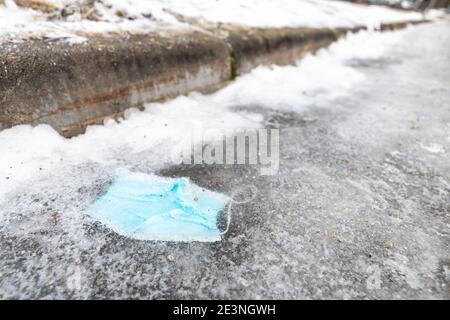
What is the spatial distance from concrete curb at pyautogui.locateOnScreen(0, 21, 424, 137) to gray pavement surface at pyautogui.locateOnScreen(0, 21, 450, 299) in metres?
0.47

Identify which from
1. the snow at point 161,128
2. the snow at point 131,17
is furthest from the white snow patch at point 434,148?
the snow at point 131,17

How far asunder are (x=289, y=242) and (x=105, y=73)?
59.2 inches

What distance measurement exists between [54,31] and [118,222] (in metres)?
1.33

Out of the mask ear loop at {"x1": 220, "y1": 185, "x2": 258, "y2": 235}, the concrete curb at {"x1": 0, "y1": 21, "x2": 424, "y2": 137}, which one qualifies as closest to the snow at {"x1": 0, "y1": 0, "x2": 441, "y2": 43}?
the concrete curb at {"x1": 0, "y1": 21, "x2": 424, "y2": 137}

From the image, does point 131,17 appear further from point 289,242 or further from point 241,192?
point 289,242

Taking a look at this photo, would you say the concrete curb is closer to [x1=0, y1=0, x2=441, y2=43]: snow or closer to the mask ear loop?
[x1=0, y1=0, x2=441, y2=43]: snow

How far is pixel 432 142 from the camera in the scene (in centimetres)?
216

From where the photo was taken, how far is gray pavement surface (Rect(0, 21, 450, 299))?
42.9 inches

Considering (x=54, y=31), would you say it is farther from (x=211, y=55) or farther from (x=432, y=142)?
(x=432, y=142)

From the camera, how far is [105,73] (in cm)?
203

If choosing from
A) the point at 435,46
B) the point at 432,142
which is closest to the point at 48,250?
the point at 432,142

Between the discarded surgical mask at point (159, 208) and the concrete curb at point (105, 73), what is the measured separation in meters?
0.60
